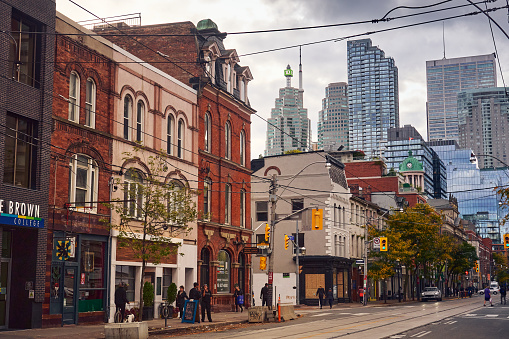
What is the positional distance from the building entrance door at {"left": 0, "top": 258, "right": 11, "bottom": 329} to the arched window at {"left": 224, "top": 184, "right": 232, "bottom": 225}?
1956cm

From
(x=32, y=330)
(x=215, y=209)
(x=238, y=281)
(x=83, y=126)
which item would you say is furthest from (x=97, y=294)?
(x=238, y=281)

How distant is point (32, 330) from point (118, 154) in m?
10.1

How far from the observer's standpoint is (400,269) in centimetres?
8500

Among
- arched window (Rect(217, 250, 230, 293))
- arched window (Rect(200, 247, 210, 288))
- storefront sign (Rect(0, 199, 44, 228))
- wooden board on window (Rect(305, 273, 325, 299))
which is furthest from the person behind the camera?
wooden board on window (Rect(305, 273, 325, 299))

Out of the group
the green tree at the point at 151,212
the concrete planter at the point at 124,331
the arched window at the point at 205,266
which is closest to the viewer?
the concrete planter at the point at 124,331

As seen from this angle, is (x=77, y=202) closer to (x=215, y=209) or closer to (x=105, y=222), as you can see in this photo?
(x=105, y=222)

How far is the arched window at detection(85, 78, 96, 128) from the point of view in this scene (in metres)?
29.2

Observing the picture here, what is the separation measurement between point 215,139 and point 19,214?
1923 cm

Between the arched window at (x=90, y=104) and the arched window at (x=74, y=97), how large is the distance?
2.28ft

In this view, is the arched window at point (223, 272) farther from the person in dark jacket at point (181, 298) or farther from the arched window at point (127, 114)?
the arched window at point (127, 114)

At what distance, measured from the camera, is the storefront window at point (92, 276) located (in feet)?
91.8

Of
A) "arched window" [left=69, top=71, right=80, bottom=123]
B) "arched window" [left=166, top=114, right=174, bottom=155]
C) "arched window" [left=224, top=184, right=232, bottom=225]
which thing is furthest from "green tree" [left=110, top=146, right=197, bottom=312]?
"arched window" [left=224, top=184, right=232, bottom=225]

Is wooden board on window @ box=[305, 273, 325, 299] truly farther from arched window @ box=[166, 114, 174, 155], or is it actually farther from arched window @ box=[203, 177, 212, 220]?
arched window @ box=[166, 114, 174, 155]

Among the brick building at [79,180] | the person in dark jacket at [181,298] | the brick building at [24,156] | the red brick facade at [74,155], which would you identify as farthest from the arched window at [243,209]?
the brick building at [24,156]
